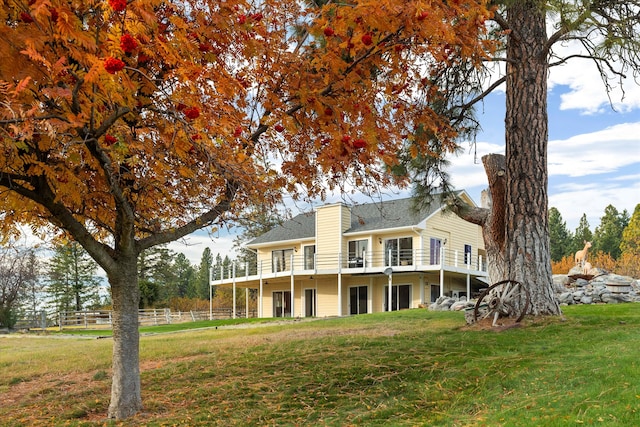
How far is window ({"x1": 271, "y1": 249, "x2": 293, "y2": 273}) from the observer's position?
106 feet

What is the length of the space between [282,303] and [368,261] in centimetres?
745

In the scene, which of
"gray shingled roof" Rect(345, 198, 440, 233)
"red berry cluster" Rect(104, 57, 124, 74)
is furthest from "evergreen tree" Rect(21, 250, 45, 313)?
"red berry cluster" Rect(104, 57, 124, 74)

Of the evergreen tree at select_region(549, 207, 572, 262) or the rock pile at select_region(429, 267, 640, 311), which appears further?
the evergreen tree at select_region(549, 207, 572, 262)

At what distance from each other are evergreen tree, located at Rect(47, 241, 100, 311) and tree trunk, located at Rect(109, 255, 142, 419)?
39162mm

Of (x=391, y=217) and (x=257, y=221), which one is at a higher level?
(x=391, y=217)

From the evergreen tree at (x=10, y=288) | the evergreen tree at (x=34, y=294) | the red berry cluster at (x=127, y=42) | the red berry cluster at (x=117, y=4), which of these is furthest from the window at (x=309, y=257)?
the red berry cluster at (x=117, y=4)

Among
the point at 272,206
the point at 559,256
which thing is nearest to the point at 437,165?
the point at 272,206

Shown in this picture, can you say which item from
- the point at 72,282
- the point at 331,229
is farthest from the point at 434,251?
the point at 72,282

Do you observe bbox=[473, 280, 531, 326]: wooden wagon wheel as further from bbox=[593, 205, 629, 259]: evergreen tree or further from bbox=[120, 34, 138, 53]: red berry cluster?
bbox=[593, 205, 629, 259]: evergreen tree

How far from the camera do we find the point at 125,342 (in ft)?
22.4

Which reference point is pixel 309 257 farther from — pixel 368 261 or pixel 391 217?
pixel 391 217

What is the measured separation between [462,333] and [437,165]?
4.52 meters

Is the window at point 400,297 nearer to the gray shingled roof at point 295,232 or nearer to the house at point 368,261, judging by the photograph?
the house at point 368,261

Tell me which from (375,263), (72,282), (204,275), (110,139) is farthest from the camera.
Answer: (204,275)
